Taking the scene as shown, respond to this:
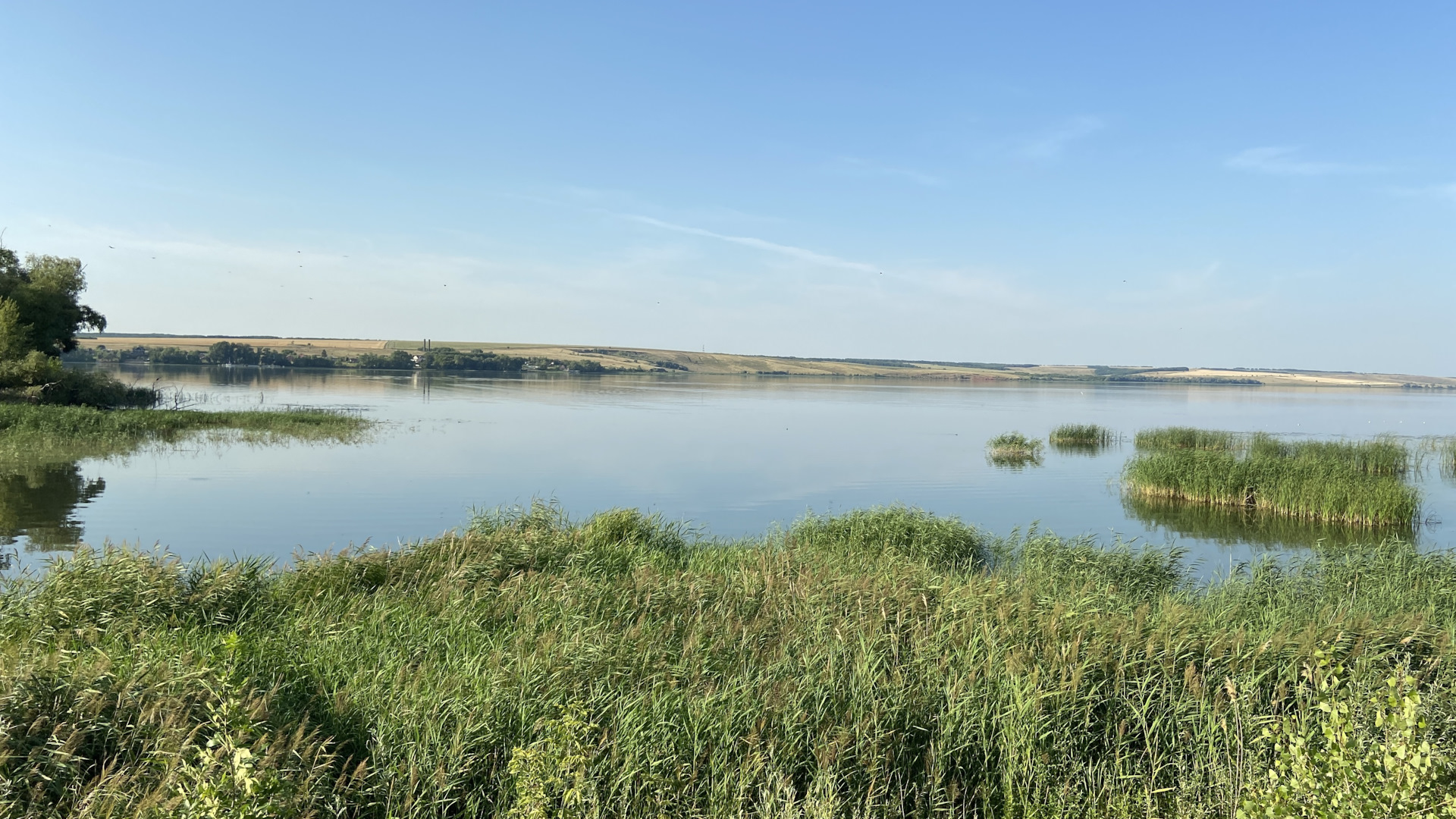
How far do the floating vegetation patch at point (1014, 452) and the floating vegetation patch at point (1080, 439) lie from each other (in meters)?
1.80

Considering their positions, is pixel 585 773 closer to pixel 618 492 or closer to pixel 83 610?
pixel 83 610

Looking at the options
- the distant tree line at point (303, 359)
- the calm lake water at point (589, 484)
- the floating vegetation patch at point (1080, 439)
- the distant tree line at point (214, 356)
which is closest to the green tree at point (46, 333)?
the calm lake water at point (589, 484)

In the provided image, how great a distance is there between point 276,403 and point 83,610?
46607 mm

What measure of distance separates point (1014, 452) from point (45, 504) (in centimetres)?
3202

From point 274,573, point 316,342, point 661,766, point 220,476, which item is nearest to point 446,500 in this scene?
point 220,476

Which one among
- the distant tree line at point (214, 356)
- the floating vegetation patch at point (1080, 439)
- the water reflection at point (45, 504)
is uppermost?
the distant tree line at point (214, 356)

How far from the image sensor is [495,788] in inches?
228

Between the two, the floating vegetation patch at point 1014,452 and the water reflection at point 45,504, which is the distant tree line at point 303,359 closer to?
the water reflection at point 45,504

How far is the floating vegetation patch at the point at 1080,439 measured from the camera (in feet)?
133

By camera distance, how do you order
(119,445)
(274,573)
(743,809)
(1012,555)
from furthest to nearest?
(119,445), (1012,555), (274,573), (743,809)

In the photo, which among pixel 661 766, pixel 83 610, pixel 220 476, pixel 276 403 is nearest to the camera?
pixel 661 766

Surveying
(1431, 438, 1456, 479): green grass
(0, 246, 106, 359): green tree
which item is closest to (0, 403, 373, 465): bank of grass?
(0, 246, 106, 359): green tree

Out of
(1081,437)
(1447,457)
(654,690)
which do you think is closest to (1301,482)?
(1447,457)

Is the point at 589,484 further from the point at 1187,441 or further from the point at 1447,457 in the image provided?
the point at 1447,457
